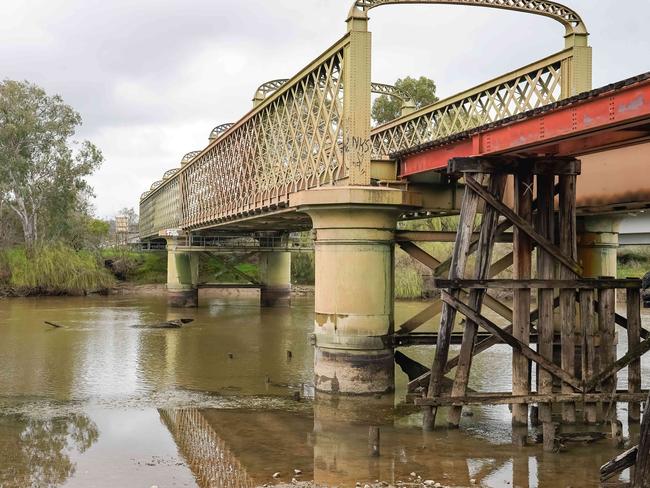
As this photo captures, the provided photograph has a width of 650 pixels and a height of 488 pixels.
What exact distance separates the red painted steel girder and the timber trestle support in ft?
1.92

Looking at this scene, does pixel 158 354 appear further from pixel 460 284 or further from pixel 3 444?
pixel 460 284

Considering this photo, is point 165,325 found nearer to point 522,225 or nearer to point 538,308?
point 538,308

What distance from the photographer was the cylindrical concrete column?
4231 centimetres

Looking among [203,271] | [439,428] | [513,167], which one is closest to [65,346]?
[439,428]

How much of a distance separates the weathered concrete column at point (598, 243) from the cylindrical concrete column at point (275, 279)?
1039 inches

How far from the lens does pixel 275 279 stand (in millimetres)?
42688

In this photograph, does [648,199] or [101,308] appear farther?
[101,308]

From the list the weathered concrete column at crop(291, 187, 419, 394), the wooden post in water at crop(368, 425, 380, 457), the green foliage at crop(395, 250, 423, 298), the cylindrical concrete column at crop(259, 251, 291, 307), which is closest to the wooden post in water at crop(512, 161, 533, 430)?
the wooden post in water at crop(368, 425, 380, 457)

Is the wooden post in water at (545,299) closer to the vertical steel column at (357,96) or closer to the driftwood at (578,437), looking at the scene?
the driftwood at (578,437)

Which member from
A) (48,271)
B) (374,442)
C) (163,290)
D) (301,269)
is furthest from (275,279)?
(374,442)

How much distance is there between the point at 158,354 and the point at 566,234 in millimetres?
14683

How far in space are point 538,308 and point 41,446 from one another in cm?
878

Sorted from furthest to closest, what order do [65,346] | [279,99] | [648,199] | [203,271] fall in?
1. [203,271]
2. [65,346]
3. [279,99]
4. [648,199]

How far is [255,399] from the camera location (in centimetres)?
1617
